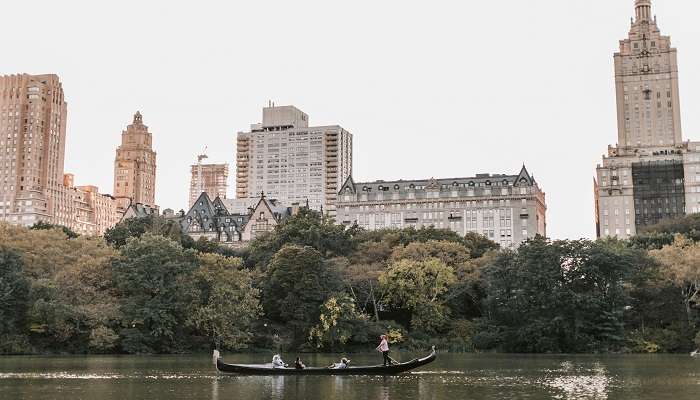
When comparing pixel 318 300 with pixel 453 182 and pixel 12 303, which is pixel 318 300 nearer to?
pixel 12 303

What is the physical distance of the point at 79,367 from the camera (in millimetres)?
57000

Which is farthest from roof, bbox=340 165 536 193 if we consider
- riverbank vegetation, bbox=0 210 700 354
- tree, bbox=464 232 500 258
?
riverbank vegetation, bbox=0 210 700 354

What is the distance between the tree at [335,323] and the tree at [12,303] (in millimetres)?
28038

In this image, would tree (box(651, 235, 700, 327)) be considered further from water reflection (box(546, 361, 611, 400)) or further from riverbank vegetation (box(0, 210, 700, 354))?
water reflection (box(546, 361, 611, 400))

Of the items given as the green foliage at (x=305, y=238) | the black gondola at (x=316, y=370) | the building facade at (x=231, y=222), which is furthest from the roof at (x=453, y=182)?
the black gondola at (x=316, y=370)

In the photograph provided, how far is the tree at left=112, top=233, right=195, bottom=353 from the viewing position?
80.3m

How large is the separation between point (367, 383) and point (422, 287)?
50.0m

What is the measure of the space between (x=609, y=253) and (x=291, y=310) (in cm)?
3332

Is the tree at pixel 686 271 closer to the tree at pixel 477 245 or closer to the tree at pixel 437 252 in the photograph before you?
the tree at pixel 437 252

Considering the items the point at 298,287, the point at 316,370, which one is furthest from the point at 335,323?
the point at 316,370

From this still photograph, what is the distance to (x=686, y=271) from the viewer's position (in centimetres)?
8312

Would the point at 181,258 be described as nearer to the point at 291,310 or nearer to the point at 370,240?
the point at 291,310

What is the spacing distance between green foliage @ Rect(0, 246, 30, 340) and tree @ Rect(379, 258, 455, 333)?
3770cm

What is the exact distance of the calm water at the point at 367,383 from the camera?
3591cm
